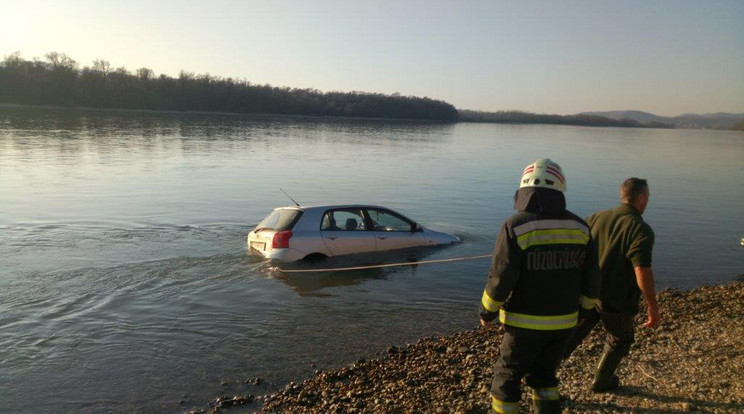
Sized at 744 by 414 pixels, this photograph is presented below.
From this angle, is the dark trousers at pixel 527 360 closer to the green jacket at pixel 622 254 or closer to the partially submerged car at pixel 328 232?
the green jacket at pixel 622 254

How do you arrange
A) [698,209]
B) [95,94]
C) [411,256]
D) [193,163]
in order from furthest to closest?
[95,94], [193,163], [698,209], [411,256]

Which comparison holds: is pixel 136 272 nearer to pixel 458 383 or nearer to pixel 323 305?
pixel 323 305

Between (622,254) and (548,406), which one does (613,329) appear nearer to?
(622,254)

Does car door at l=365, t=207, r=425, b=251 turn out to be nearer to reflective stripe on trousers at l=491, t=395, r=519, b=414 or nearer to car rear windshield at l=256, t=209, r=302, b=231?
car rear windshield at l=256, t=209, r=302, b=231

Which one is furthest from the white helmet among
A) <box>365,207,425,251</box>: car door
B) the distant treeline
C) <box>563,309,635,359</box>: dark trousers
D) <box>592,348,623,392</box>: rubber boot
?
the distant treeline

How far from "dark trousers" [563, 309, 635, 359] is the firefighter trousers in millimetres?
1129

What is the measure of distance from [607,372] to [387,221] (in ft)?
29.6

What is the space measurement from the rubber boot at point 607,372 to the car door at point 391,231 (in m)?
8.52

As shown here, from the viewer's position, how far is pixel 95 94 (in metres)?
120

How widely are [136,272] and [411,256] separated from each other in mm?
6320

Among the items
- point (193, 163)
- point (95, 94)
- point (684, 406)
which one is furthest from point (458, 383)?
point (95, 94)

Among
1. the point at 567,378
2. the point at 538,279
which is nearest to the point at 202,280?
the point at 567,378

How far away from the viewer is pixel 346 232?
1355cm

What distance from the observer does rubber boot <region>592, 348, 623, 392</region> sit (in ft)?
18.9
